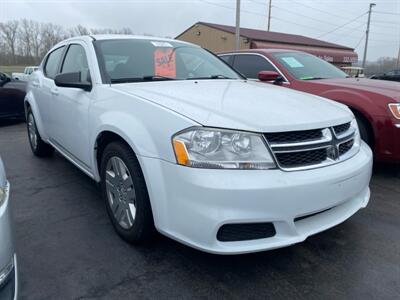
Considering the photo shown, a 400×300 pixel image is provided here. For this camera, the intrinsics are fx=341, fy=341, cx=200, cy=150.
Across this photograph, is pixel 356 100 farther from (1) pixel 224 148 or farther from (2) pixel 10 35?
(2) pixel 10 35

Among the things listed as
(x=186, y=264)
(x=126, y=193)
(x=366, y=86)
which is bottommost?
(x=186, y=264)

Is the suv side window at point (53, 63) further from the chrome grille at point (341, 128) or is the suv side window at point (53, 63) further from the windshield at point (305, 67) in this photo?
the chrome grille at point (341, 128)

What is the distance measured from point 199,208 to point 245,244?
34cm

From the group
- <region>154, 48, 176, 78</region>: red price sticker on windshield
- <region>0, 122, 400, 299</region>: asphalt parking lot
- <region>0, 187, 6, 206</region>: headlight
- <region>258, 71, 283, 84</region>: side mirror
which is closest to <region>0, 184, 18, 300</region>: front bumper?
<region>0, 187, 6, 206</region>: headlight

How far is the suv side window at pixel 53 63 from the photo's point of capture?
407 centimetres

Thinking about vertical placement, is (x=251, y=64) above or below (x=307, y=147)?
above

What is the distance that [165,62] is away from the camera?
3.22 metres

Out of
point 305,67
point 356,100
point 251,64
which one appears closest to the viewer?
point 356,100

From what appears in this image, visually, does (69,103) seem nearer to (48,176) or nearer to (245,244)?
(48,176)

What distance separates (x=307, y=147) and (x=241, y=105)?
0.50 metres

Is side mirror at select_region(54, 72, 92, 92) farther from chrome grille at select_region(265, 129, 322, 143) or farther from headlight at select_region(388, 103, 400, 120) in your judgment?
headlight at select_region(388, 103, 400, 120)

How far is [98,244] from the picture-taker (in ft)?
8.43

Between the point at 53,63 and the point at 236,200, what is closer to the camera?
the point at 236,200

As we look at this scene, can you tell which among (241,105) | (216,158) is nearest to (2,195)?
(216,158)
